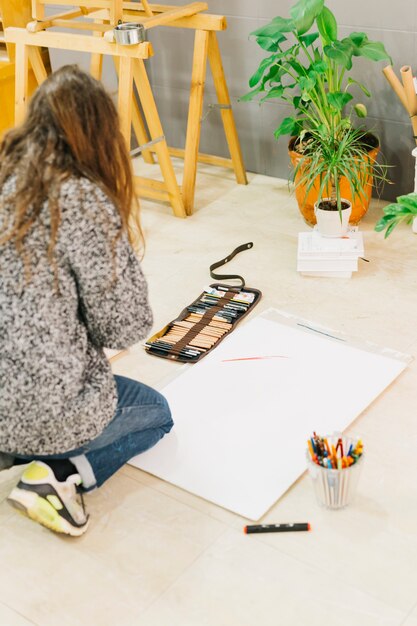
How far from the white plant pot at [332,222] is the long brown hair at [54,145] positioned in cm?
144

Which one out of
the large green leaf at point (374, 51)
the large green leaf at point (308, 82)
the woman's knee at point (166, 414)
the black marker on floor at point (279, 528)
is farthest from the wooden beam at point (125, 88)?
the black marker on floor at point (279, 528)

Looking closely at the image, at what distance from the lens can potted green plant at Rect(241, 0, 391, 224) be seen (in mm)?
2969

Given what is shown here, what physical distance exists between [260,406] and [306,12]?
1413mm

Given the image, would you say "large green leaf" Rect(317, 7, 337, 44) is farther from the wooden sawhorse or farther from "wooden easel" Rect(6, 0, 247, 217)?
the wooden sawhorse

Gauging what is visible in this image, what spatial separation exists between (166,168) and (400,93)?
38.6 inches

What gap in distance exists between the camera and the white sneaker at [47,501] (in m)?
1.96

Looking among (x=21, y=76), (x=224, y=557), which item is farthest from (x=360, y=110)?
(x=224, y=557)

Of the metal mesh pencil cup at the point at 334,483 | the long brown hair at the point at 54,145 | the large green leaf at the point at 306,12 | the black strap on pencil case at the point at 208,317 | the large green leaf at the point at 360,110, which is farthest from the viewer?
the large green leaf at the point at 360,110

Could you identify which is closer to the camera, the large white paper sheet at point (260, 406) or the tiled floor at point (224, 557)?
the tiled floor at point (224, 557)

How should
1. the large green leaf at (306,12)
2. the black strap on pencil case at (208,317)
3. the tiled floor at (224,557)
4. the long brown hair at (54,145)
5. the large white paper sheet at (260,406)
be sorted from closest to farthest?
1. the long brown hair at (54,145)
2. the tiled floor at (224,557)
3. the large white paper sheet at (260,406)
4. the black strap on pencil case at (208,317)
5. the large green leaf at (306,12)

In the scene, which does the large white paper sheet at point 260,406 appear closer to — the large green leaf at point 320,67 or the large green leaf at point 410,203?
the large green leaf at point 410,203

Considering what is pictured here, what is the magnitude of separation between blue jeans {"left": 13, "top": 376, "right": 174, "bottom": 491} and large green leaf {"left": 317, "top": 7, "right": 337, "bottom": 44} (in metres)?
1.60

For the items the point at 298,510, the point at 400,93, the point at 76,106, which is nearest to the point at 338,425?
the point at 298,510

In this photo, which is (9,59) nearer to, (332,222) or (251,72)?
(251,72)
